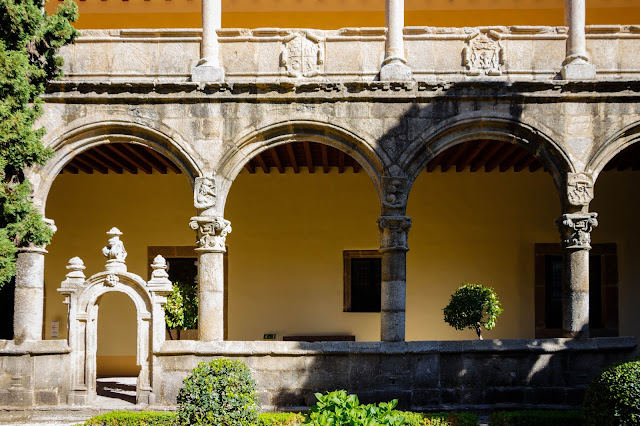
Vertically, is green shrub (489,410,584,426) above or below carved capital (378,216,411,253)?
below

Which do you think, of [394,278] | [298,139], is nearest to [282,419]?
[394,278]

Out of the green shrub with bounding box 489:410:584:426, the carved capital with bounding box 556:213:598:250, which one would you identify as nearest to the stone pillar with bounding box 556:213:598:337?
the carved capital with bounding box 556:213:598:250

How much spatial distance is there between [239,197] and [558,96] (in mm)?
5433

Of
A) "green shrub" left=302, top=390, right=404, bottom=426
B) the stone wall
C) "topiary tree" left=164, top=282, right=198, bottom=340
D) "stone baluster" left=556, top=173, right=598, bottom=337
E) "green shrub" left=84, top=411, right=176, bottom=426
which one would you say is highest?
"stone baluster" left=556, top=173, right=598, bottom=337

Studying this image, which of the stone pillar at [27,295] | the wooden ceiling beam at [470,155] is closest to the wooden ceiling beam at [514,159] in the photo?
the wooden ceiling beam at [470,155]

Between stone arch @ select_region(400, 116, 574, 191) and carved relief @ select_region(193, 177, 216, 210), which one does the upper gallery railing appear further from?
carved relief @ select_region(193, 177, 216, 210)

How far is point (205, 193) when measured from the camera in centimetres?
798

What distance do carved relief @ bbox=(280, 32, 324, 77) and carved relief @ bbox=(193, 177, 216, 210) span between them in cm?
167

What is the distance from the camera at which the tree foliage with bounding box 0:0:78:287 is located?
720cm

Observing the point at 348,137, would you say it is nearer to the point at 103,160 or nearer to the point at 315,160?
the point at 315,160

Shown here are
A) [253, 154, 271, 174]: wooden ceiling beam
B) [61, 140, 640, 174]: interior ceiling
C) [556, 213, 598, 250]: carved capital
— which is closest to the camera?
[556, 213, 598, 250]: carved capital

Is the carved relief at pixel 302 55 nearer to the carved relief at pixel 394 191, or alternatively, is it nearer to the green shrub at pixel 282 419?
the carved relief at pixel 394 191

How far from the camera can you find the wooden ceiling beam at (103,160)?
9684 millimetres

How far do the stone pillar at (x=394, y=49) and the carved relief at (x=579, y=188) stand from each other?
2353 mm
